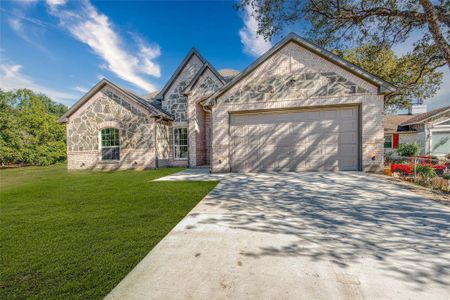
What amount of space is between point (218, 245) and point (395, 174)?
8794 mm

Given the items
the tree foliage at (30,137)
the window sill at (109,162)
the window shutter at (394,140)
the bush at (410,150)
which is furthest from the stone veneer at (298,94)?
the tree foliage at (30,137)

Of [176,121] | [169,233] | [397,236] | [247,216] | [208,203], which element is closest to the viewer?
[397,236]

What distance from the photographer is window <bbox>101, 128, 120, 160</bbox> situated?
13398 mm

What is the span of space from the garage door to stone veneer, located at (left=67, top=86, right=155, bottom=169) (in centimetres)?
635

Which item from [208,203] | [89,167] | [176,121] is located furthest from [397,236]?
[89,167]

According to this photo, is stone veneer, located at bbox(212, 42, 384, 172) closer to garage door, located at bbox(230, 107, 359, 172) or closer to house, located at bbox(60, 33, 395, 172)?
house, located at bbox(60, 33, 395, 172)

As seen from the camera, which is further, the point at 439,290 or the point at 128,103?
the point at 128,103

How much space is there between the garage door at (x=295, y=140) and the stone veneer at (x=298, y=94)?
409mm

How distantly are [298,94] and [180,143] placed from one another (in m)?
8.61

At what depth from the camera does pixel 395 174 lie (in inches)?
321

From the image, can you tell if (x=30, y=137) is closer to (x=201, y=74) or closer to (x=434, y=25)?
(x=201, y=74)

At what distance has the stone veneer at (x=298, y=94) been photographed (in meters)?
8.33

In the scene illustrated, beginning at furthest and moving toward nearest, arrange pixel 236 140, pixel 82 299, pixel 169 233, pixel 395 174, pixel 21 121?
pixel 21 121
pixel 236 140
pixel 395 174
pixel 169 233
pixel 82 299

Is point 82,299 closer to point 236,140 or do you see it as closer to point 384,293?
point 384,293
